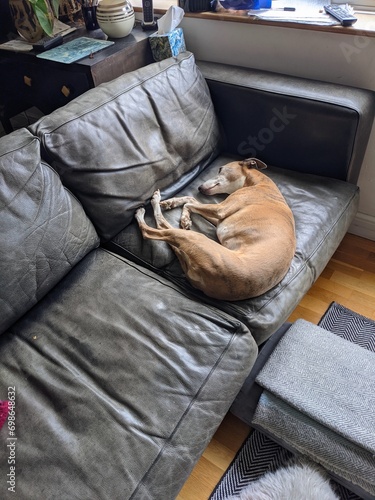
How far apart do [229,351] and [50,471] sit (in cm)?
55

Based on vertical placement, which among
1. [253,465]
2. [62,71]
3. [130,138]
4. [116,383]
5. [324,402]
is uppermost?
[62,71]

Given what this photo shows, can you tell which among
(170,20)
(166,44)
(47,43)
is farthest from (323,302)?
(47,43)

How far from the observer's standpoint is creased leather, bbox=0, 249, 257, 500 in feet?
3.04

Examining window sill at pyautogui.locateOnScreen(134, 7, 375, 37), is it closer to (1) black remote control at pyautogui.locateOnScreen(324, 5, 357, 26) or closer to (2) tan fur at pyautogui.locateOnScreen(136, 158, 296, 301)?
(1) black remote control at pyautogui.locateOnScreen(324, 5, 357, 26)

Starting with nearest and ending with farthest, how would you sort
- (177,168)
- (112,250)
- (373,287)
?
1. (112,250)
2. (177,168)
3. (373,287)

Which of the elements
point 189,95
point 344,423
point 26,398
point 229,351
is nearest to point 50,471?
point 26,398

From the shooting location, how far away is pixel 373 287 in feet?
6.04

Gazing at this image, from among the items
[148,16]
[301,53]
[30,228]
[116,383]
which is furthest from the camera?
[148,16]

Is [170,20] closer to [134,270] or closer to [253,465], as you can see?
[134,270]

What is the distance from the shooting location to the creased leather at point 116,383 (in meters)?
0.93

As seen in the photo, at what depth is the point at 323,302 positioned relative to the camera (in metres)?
1.79

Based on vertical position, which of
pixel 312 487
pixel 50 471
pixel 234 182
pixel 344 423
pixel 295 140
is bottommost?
pixel 312 487

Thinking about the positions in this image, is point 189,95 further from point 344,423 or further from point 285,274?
point 344,423

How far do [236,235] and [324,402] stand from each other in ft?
2.13
